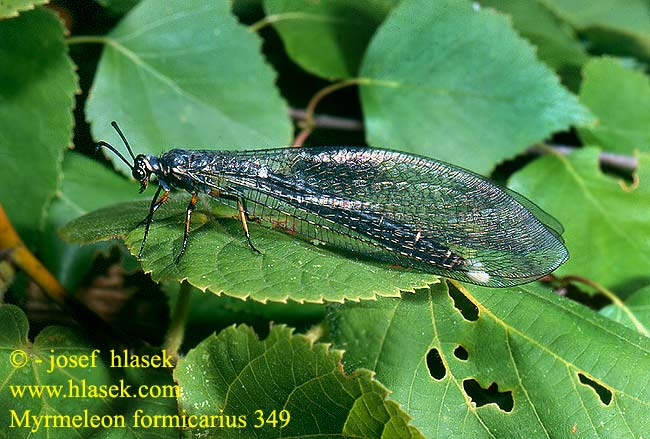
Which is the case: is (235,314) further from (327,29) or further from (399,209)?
(327,29)

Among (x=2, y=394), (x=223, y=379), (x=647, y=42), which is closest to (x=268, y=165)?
(x=223, y=379)

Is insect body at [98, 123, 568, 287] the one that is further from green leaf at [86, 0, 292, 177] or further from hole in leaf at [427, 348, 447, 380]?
green leaf at [86, 0, 292, 177]

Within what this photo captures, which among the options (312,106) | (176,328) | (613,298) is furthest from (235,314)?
→ (613,298)

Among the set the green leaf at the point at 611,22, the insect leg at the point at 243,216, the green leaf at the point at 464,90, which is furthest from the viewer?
the green leaf at the point at 611,22

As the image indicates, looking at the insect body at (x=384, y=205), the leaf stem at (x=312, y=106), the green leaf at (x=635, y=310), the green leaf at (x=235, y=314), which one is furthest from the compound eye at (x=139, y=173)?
the green leaf at (x=635, y=310)

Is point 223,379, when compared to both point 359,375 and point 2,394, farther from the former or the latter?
point 2,394

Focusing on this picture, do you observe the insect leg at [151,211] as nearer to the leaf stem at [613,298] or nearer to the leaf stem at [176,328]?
the leaf stem at [176,328]
